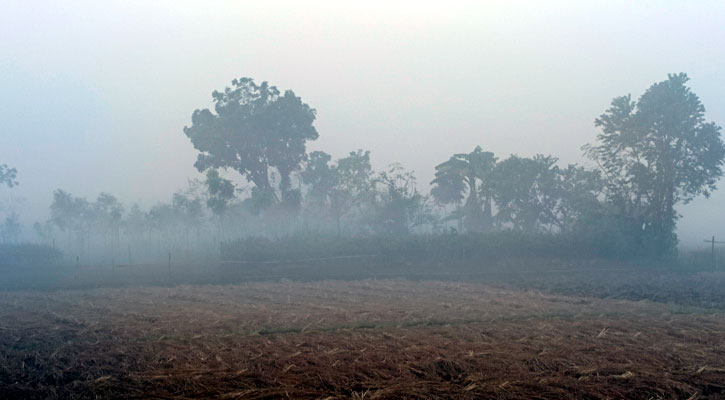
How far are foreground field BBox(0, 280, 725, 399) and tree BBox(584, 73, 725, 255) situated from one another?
25208mm

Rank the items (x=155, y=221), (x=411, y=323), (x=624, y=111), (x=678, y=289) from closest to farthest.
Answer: (x=411, y=323) < (x=678, y=289) < (x=624, y=111) < (x=155, y=221)

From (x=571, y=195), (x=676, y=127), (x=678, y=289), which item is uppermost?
(x=676, y=127)

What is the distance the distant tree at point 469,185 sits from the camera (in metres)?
50.4

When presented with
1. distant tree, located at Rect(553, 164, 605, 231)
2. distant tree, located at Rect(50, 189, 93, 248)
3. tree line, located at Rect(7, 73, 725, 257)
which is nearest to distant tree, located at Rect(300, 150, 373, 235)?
tree line, located at Rect(7, 73, 725, 257)

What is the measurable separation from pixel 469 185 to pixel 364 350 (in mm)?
41553

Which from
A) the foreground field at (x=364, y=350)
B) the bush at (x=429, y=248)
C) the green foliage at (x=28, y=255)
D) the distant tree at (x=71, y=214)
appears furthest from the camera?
the distant tree at (x=71, y=214)

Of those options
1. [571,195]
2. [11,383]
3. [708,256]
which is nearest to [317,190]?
[571,195]

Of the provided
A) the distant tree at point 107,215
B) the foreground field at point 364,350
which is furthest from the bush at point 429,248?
the distant tree at point 107,215

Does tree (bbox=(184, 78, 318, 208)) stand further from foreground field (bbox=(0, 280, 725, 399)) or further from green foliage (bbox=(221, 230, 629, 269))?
foreground field (bbox=(0, 280, 725, 399))

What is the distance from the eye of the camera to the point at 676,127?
42094 millimetres

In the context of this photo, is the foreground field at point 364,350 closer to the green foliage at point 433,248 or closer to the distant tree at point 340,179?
the green foliage at point 433,248

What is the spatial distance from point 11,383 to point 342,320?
7616 mm

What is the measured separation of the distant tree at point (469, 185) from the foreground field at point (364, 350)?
3041 centimetres

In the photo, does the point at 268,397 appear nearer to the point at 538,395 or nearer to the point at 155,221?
the point at 538,395
